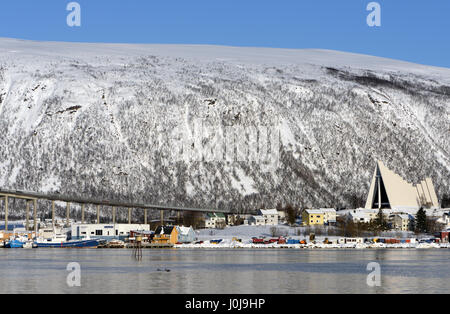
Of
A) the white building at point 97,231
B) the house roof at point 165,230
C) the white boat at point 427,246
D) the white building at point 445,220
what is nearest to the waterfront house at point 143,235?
the house roof at point 165,230

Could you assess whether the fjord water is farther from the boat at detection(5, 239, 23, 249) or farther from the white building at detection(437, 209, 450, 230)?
the white building at detection(437, 209, 450, 230)

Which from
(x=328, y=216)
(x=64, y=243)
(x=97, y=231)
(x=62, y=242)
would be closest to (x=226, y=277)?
(x=64, y=243)

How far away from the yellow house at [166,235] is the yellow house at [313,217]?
148 ft

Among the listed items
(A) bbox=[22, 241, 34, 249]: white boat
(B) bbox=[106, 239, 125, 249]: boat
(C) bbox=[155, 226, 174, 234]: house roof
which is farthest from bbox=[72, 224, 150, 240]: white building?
(A) bbox=[22, 241, 34, 249]: white boat

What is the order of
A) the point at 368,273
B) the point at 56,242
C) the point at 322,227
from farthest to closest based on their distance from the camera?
the point at 322,227 < the point at 56,242 < the point at 368,273

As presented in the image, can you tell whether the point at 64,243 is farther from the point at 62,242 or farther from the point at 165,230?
the point at 165,230

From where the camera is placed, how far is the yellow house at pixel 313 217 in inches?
7579

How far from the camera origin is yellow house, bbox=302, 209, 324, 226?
193 meters

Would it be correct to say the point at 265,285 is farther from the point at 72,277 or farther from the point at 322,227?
the point at 322,227

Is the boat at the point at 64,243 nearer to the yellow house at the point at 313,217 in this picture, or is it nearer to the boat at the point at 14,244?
the boat at the point at 14,244

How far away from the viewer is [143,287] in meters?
59.3

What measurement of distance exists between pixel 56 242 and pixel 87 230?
51.1 ft

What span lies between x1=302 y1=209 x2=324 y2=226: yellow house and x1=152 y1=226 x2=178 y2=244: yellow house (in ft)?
148
